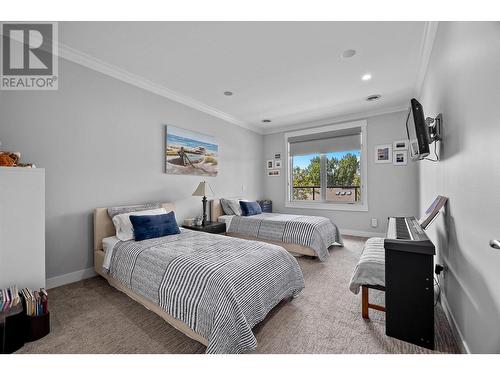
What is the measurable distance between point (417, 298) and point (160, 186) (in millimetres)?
3372

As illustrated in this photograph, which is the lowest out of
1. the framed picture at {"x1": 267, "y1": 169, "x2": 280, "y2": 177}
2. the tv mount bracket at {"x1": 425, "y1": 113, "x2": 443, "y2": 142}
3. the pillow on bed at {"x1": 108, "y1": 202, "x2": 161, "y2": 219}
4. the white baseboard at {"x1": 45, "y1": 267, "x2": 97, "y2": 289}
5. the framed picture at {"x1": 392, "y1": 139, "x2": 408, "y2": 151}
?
the white baseboard at {"x1": 45, "y1": 267, "x2": 97, "y2": 289}

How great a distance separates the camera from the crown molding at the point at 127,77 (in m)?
2.55

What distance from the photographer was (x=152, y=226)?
263 cm

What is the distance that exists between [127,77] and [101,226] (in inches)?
80.3

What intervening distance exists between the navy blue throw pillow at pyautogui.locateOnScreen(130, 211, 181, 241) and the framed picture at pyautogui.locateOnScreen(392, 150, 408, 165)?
13.9 feet

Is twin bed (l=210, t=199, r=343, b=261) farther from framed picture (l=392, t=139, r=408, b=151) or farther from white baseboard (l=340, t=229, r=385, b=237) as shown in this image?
framed picture (l=392, t=139, r=408, b=151)

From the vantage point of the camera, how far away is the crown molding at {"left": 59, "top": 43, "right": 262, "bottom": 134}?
2549 millimetres

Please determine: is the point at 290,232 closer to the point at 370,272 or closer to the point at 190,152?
the point at 370,272

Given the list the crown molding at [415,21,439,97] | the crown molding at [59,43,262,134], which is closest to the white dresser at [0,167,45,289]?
the crown molding at [59,43,262,134]

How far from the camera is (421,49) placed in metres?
2.52

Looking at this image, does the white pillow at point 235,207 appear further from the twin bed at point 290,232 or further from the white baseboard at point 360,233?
the white baseboard at point 360,233

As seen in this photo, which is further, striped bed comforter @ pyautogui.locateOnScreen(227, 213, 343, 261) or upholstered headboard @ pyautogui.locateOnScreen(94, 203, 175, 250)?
striped bed comforter @ pyautogui.locateOnScreen(227, 213, 343, 261)

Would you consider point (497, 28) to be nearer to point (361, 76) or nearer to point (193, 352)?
point (361, 76)
